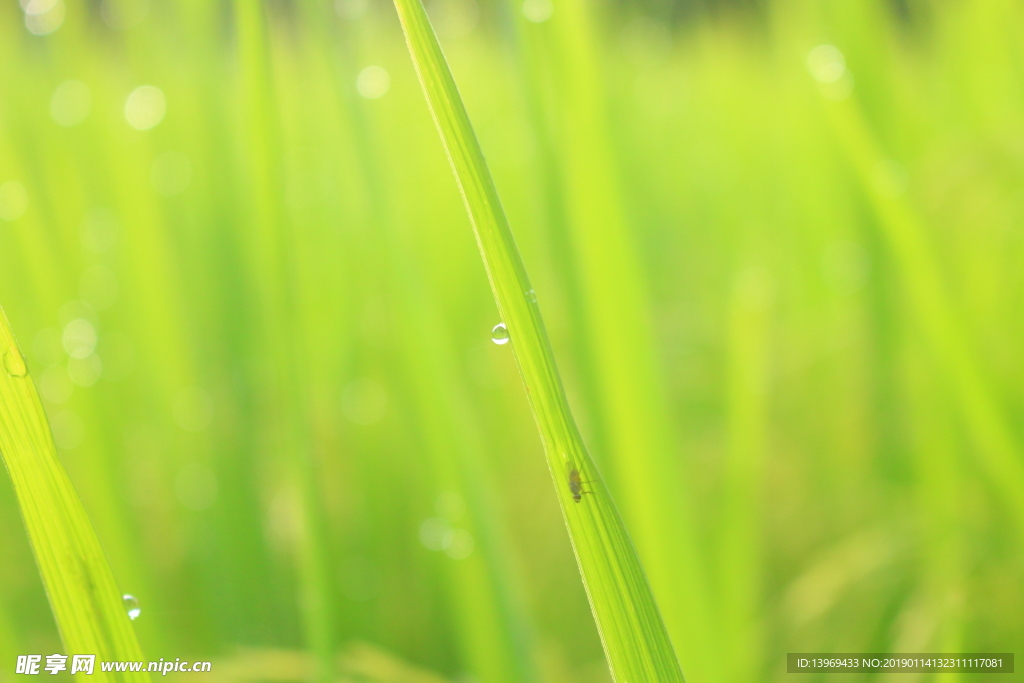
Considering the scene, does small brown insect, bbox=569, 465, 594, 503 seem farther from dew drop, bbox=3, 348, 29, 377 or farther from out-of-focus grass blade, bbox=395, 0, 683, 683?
dew drop, bbox=3, 348, 29, 377

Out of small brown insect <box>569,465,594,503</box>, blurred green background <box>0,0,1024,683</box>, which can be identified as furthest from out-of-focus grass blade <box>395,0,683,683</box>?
Result: blurred green background <box>0,0,1024,683</box>

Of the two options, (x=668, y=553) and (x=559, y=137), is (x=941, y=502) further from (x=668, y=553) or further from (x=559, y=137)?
(x=559, y=137)

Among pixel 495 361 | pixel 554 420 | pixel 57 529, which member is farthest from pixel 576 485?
pixel 495 361

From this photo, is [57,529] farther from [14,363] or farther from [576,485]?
[576,485]

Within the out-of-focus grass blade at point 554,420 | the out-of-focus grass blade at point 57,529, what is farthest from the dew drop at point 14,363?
the out-of-focus grass blade at point 554,420

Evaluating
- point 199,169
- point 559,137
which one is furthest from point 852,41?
point 199,169

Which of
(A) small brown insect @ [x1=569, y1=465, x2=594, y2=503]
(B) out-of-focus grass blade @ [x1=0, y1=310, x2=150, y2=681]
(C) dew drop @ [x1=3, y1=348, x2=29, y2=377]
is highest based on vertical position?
(C) dew drop @ [x1=3, y1=348, x2=29, y2=377]

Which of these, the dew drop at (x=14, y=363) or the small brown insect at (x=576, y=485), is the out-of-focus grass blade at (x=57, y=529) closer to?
the dew drop at (x=14, y=363)
